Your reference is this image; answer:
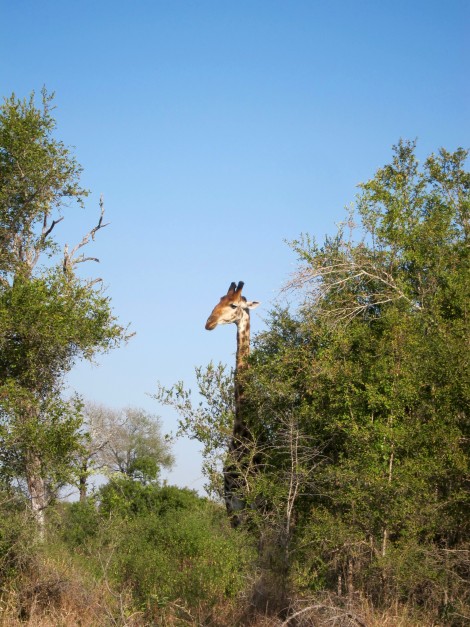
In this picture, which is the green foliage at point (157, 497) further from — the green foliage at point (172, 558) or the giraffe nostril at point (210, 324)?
the giraffe nostril at point (210, 324)

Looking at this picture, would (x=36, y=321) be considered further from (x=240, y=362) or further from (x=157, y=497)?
(x=157, y=497)

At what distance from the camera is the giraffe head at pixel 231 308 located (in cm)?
1861

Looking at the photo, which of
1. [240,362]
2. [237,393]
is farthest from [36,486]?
[240,362]

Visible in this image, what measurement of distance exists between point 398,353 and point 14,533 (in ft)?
24.1

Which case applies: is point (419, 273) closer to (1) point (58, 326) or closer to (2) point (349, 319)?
(2) point (349, 319)

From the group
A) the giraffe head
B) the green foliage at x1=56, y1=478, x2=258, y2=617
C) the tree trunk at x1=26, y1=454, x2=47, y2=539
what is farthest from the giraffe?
the tree trunk at x1=26, y1=454, x2=47, y2=539

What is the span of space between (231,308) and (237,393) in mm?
2132

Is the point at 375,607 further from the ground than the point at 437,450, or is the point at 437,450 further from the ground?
the point at 437,450

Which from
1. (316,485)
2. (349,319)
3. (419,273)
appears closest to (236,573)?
(316,485)

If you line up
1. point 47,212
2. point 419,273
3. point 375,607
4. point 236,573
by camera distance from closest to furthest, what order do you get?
point 375,607, point 236,573, point 419,273, point 47,212

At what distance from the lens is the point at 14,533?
1459 centimetres

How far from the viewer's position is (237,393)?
58.0 feet

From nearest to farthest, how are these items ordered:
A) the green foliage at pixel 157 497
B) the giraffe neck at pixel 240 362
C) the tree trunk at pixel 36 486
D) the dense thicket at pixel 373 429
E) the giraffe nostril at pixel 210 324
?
the dense thicket at pixel 373 429, the tree trunk at pixel 36 486, the giraffe neck at pixel 240 362, the giraffe nostril at pixel 210 324, the green foliage at pixel 157 497

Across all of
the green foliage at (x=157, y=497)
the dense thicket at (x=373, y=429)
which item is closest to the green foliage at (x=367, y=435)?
the dense thicket at (x=373, y=429)
